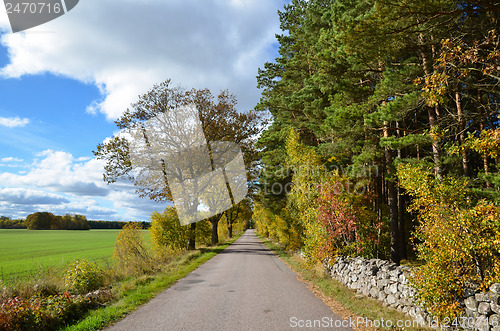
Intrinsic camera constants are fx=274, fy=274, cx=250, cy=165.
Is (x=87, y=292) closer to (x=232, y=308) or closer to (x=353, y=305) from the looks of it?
(x=232, y=308)

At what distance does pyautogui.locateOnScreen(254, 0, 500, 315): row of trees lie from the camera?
596cm

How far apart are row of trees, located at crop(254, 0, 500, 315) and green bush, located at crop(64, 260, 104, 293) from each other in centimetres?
931

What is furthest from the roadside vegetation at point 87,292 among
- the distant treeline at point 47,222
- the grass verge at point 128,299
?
the distant treeline at point 47,222

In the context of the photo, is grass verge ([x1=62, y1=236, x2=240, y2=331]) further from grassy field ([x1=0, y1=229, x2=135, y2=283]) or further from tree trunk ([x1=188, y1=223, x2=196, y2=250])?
tree trunk ([x1=188, y1=223, x2=196, y2=250])

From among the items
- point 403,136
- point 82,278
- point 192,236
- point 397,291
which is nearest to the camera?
Result: point 397,291

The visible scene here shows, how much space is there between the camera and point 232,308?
7.93 meters

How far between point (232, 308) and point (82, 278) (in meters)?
6.78

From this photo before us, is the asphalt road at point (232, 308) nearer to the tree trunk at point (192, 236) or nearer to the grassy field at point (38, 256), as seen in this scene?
the grassy field at point (38, 256)

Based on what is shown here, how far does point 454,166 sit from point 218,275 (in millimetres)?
13928

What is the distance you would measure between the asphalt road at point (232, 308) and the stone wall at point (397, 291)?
178cm

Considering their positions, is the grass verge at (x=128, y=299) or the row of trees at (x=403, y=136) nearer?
the row of trees at (x=403, y=136)

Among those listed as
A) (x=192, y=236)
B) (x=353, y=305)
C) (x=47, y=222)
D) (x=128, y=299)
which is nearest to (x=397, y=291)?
(x=353, y=305)

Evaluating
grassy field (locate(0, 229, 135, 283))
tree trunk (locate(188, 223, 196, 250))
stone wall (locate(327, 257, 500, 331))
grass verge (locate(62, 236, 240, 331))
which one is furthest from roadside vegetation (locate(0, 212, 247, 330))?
tree trunk (locate(188, 223, 196, 250))

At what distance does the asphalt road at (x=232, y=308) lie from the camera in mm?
6621
